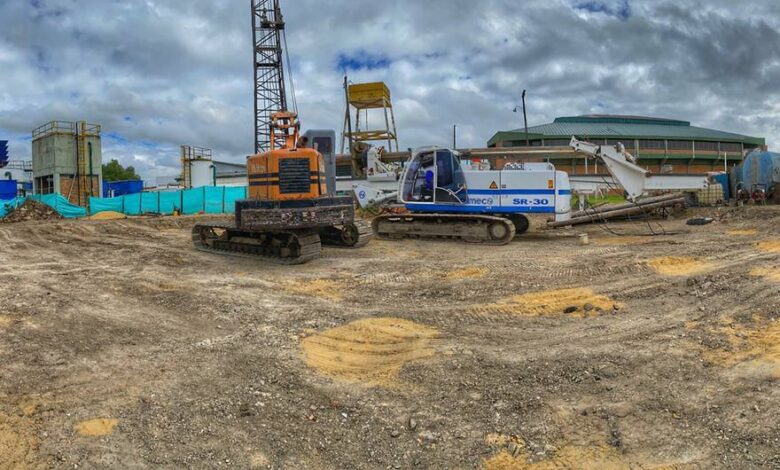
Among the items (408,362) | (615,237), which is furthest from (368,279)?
(615,237)

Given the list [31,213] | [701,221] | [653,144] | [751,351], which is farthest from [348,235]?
[653,144]

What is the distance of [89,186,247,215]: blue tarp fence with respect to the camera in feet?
97.7

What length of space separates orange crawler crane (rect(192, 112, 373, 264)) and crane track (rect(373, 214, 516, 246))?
4.07m

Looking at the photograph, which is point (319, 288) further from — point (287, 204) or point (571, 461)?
point (571, 461)

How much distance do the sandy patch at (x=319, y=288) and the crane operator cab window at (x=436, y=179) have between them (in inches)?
260

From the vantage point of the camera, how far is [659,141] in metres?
72.8

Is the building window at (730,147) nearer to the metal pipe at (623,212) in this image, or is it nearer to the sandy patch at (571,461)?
the metal pipe at (623,212)

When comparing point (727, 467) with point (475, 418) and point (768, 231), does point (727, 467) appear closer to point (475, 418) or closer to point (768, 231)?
point (475, 418)

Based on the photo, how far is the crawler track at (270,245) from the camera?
11.9 metres

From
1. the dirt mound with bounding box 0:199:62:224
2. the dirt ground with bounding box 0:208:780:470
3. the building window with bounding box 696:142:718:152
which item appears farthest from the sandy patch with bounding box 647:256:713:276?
the building window with bounding box 696:142:718:152

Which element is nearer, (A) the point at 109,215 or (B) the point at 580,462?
(B) the point at 580,462

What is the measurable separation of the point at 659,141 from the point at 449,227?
6626cm

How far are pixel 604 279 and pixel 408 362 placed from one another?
478cm

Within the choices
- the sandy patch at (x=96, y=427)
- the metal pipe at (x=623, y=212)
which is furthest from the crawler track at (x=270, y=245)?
the metal pipe at (x=623, y=212)
